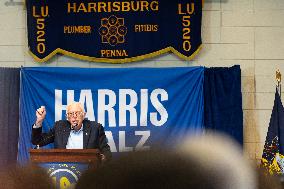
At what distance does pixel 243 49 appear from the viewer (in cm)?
532

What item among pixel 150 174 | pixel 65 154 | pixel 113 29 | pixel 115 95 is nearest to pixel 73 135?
pixel 65 154

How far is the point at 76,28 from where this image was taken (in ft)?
17.3

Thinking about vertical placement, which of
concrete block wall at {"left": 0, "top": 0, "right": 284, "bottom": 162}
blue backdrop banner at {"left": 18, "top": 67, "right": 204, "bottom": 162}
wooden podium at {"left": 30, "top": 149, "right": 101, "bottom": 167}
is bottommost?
wooden podium at {"left": 30, "top": 149, "right": 101, "bottom": 167}

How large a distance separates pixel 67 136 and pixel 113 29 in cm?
184

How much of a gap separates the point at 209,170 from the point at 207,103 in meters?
4.79

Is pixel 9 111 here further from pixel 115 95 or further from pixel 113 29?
pixel 113 29

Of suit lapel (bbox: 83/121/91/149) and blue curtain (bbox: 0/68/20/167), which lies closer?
suit lapel (bbox: 83/121/91/149)

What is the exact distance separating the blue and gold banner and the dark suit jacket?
1.61m

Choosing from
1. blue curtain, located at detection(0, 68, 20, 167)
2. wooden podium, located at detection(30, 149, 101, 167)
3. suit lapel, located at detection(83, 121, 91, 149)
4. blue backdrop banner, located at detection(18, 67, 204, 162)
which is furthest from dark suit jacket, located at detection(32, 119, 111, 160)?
blue curtain, located at detection(0, 68, 20, 167)

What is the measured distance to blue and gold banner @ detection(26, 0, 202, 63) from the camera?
522cm

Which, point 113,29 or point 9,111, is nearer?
point 9,111

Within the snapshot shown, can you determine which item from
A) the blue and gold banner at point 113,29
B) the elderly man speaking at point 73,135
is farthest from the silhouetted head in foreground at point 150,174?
the blue and gold banner at point 113,29

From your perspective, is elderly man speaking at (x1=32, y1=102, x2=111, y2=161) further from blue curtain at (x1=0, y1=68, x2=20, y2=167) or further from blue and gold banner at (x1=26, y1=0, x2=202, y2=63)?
blue and gold banner at (x1=26, y1=0, x2=202, y2=63)

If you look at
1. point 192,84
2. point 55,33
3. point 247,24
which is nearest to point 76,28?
point 55,33
